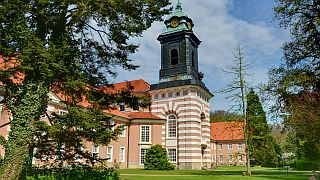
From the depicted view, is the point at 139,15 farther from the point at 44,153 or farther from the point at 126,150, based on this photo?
the point at 126,150

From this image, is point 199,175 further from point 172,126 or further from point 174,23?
point 174,23

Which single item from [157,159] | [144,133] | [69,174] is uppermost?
[144,133]

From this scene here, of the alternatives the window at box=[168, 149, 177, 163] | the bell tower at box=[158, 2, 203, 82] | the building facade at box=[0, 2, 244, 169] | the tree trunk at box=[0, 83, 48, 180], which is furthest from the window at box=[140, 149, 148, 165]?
the tree trunk at box=[0, 83, 48, 180]

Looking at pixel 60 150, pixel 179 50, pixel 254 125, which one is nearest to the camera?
pixel 60 150

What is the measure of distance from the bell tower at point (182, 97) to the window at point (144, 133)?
1.74m

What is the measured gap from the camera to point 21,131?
40.2 ft

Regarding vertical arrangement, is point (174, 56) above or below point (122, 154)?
above

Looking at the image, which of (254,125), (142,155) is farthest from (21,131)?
(142,155)

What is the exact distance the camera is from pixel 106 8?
38.8ft

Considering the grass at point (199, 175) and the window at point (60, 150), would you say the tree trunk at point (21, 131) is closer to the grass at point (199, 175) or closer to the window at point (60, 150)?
the window at point (60, 150)

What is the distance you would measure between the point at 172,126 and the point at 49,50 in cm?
2606

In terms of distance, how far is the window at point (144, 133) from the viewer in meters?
36.0

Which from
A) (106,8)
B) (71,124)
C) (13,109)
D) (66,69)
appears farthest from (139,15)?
(13,109)

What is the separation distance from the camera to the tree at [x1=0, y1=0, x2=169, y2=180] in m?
11.3
